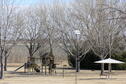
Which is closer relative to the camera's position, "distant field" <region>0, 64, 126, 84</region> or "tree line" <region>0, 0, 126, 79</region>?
"distant field" <region>0, 64, 126, 84</region>

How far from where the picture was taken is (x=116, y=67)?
52250 millimetres

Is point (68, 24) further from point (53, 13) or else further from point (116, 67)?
point (116, 67)

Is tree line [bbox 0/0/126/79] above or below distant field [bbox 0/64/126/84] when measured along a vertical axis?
above

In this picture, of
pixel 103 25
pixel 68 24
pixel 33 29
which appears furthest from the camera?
pixel 33 29

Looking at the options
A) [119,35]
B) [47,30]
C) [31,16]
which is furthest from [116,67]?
[31,16]

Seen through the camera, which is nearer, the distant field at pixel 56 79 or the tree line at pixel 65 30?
the distant field at pixel 56 79

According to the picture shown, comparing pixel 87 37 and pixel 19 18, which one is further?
pixel 19 18

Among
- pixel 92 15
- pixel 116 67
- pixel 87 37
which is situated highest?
pixel 92 15

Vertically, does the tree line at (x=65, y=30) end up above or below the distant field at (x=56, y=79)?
above

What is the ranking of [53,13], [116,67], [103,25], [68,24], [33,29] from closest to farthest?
[103,25] < [68,24] < [53,13] < [116,67] < [33,29]

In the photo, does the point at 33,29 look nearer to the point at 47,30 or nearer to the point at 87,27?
the point at 47,30

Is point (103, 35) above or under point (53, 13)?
under

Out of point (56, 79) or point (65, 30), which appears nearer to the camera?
point (56, 79)

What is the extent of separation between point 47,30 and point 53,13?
10.5ft
